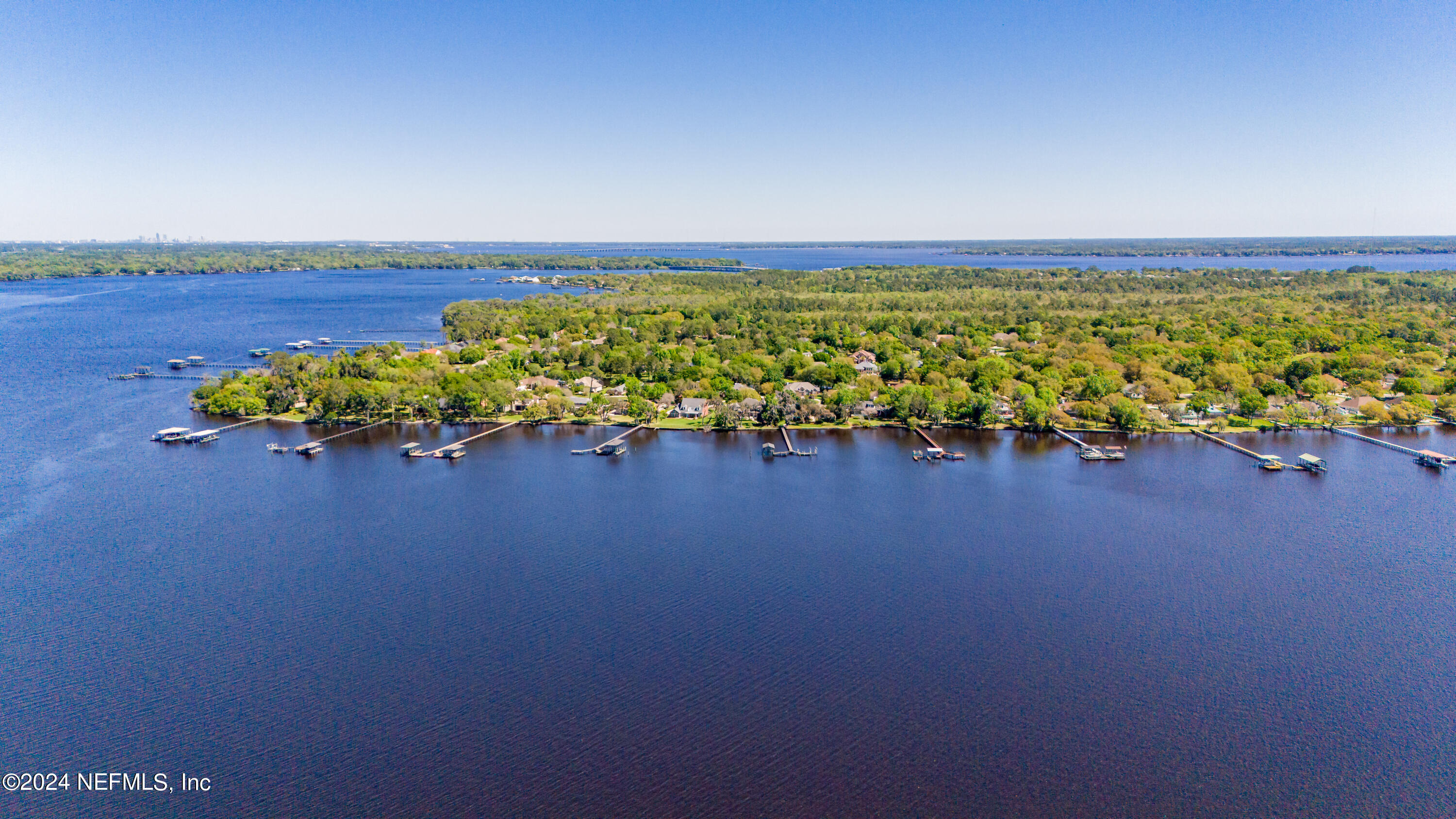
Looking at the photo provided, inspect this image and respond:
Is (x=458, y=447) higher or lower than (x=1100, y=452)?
higher

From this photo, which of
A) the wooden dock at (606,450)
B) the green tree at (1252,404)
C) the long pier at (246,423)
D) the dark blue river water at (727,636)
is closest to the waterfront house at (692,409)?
the wooden dock at (606,450)

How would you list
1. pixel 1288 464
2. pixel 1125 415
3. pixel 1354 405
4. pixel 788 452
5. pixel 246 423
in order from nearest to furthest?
pixel 1288 464 → pixel 788 452 → pixel 1125 415 → pixel 246 423 → pixel 1354 405

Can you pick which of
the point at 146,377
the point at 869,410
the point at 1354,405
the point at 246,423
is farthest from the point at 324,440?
the point at 1354,405

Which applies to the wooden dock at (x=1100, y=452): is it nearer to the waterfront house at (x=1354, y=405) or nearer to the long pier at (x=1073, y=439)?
the long pier at (x=1073, y=439)

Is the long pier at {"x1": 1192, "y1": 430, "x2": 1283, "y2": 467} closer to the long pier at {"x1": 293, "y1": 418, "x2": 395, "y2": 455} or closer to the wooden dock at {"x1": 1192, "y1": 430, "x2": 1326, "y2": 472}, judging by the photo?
the wooden dock at {"x1": 1192, "y1": 430, "x2": 1326, "y2": 472}

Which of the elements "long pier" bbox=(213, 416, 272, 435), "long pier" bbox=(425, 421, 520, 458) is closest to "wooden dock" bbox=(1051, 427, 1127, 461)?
"long pier" bbox=(425, 421, 520, 458)

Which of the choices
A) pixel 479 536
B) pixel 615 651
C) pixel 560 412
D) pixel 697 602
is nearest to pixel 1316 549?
pixel 697 602

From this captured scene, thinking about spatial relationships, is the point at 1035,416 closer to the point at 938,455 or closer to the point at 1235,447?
the point at 938,455
